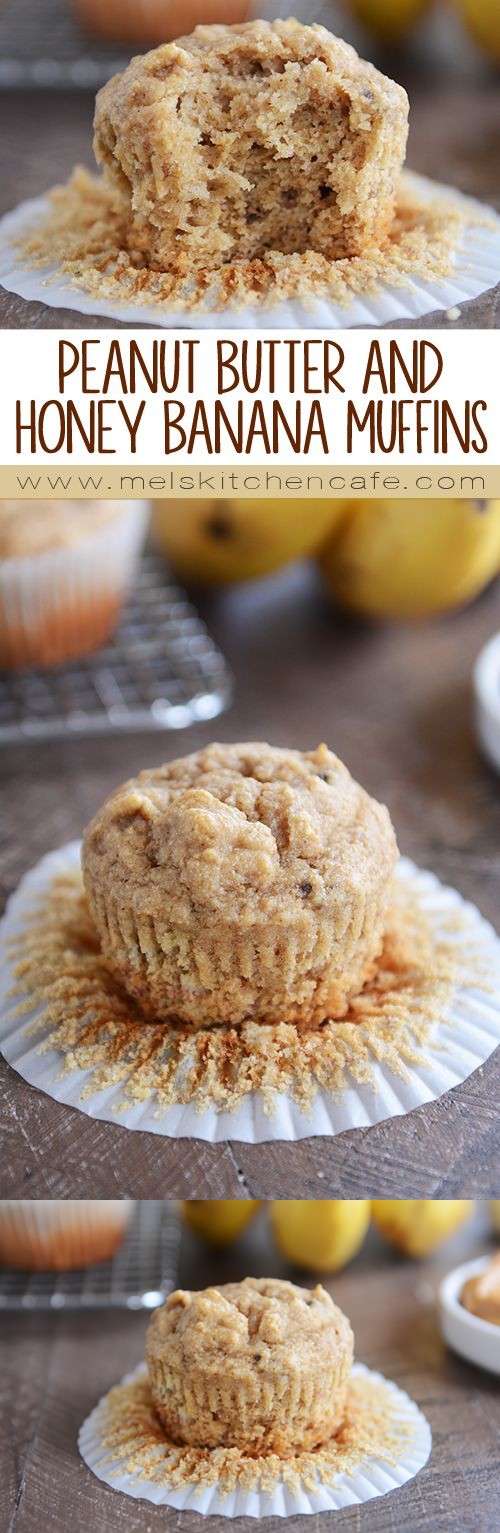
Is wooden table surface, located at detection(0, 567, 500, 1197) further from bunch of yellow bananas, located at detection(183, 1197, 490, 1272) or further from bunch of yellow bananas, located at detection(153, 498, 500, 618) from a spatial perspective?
bunch of yellow bananas, located at detection(183, 1197, 490, 1272)

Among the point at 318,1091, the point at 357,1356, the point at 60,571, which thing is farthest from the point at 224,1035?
the point at 60,571

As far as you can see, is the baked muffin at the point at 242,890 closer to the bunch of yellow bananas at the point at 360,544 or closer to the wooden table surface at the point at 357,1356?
the wooden table surface at the point at 357,1356

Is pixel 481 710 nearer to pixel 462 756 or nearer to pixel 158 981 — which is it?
pixel 462 756

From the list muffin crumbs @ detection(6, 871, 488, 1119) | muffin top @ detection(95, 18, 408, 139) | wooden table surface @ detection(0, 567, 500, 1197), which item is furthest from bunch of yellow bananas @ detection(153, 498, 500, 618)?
muffin top @ detection(95, 18, 408, 139)

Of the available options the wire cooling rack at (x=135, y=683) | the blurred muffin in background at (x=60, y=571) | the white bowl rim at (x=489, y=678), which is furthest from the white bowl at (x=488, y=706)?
the blurred muffin in background at (x=60, y=571)

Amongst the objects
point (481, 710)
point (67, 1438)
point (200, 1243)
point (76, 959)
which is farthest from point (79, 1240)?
point (481, 710)

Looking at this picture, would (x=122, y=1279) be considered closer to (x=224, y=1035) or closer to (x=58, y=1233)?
(x=58, y=1233)
